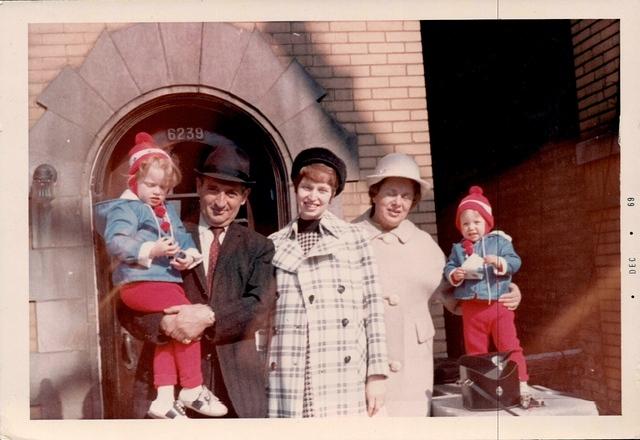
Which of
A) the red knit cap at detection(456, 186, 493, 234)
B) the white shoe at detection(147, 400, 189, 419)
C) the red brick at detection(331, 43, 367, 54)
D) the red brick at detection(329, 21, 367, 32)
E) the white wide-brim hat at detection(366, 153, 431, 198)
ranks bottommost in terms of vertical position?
the white shoe at detection(147, 400, 189, 419)

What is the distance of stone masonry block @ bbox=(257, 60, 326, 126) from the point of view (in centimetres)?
550

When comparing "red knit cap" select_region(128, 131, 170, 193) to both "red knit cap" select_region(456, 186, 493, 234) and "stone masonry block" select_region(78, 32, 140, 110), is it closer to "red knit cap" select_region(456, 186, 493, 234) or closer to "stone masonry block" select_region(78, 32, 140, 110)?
"stone masonry block" select_region(78, 32, 140, 110)

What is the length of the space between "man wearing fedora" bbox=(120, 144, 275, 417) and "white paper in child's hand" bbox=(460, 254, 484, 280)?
126cm

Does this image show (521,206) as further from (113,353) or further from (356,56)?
(113,353)

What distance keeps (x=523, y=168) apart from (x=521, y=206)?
0.83ft

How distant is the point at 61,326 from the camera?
542 centimetres

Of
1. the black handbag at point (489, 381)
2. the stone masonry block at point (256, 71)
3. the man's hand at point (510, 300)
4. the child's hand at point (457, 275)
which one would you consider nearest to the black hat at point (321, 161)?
the stone masonry block at point (256, 71)

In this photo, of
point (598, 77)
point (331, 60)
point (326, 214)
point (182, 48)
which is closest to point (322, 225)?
point (326, 214)

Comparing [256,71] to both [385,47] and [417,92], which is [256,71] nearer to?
[385,47]

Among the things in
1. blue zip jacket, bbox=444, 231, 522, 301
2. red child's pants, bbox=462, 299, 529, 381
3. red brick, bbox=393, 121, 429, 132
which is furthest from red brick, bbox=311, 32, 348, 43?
red child's pants, bbox=462, 299, 529, 381

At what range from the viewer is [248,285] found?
17.5 ft

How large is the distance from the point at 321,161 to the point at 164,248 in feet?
3.67

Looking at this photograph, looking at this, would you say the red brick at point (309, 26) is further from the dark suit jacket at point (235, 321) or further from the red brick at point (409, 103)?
the dark suit jacket at point (235, 321)

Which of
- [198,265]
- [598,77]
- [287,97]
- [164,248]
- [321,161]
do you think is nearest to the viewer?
[164,248]
